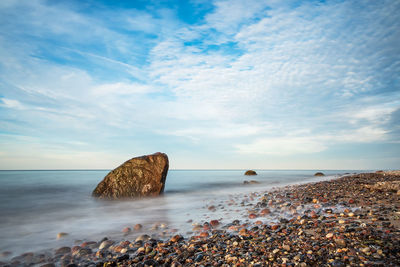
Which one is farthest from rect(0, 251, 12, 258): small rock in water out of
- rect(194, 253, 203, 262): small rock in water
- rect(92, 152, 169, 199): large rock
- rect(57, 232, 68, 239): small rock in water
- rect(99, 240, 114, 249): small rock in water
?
rect(92, 152, 169, 199): large rock

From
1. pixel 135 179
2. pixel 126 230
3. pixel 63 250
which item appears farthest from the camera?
pixel 135 179

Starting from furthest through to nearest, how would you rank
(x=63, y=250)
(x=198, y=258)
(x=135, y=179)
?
(x=135, y=179) → (x=63, y=250) → (x=198, y=258)

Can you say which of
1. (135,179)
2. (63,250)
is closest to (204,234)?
(63,250)

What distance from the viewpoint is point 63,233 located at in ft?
20.0

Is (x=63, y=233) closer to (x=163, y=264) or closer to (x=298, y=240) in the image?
(x=163, y=264)

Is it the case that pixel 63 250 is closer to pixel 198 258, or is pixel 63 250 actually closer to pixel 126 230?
pixel 126 230

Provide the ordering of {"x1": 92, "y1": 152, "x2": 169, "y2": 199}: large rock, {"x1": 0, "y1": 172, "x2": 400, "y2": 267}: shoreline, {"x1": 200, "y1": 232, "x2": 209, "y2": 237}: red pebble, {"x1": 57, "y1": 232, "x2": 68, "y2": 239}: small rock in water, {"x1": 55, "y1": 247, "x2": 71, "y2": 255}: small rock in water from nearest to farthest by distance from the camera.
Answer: {"x1": 0, "y1": 172, "x2": 400, "y2": 267}: shoreline, {"x1": 55, "y1": 247, "x2": 71, "y2": 255}: small rock in water, {"x1": 200, "y1": 232, "x2": 209, "y2": 237}: red pebble, {"x1": 57, "y1": 232, "x2": 68, "y2": 239}: small rock in water, {"x1": 92, "y1": 152, "x2": 169, "y2": 199}: large rock

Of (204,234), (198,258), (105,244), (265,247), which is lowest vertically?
(105,244)

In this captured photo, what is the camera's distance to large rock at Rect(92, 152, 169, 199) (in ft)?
40.6

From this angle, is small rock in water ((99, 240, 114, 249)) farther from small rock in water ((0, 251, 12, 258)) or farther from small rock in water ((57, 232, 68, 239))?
small rock in water ((0, 251, 12, 258))

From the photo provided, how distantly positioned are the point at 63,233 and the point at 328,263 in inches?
270

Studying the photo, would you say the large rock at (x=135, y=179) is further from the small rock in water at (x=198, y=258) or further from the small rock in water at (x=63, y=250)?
the small rock in water at (x=198, y=258)

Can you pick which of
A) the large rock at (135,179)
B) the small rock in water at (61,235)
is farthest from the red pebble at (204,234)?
the large rock at (135,179)

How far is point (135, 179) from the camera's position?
12648 mm
